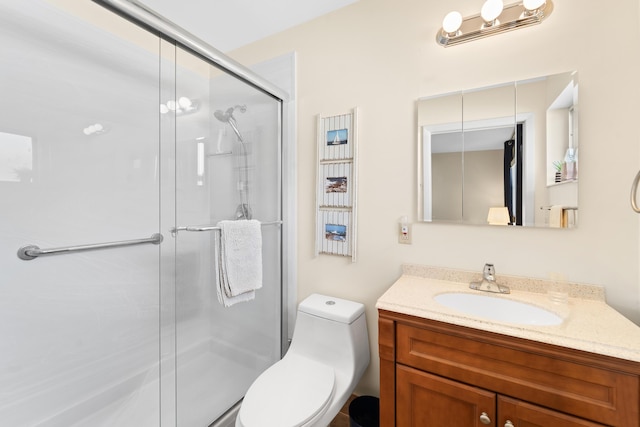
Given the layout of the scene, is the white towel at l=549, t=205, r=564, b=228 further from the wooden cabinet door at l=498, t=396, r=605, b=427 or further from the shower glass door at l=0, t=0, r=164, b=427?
the shower glass door at l=0, t=0, r=164, b=427

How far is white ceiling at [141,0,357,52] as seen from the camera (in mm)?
1659

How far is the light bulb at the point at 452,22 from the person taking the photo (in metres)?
1.34

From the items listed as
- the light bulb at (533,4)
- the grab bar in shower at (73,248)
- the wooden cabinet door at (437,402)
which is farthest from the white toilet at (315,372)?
the light bulb at (533,4)

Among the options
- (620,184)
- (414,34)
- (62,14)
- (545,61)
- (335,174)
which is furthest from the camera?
(335,174)

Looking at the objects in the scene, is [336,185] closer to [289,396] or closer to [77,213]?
[289,396]

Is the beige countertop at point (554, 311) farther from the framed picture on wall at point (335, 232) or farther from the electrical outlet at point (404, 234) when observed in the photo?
the framed picture on wall at point (335, 232)

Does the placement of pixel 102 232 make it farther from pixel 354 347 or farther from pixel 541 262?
pixel 541 262

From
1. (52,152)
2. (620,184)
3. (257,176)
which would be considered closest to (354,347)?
(257,176)

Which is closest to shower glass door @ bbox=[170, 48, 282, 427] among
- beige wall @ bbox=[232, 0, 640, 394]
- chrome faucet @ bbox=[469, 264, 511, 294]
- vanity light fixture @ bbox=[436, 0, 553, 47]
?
beige wall @ bbox=[232, 0, 640, 394]

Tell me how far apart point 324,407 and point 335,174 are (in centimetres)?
121

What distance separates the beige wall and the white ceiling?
0.08 metres

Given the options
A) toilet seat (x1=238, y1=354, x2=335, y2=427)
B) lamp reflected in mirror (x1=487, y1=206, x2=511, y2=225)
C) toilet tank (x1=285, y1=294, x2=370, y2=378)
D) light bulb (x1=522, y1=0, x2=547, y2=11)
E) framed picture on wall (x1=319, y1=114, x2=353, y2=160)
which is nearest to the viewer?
toilet seat (x1=238, y1=354, x2=335, y2=427)

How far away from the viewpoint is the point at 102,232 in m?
1.54

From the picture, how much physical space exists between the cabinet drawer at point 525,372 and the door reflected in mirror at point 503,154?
2.07 ft
